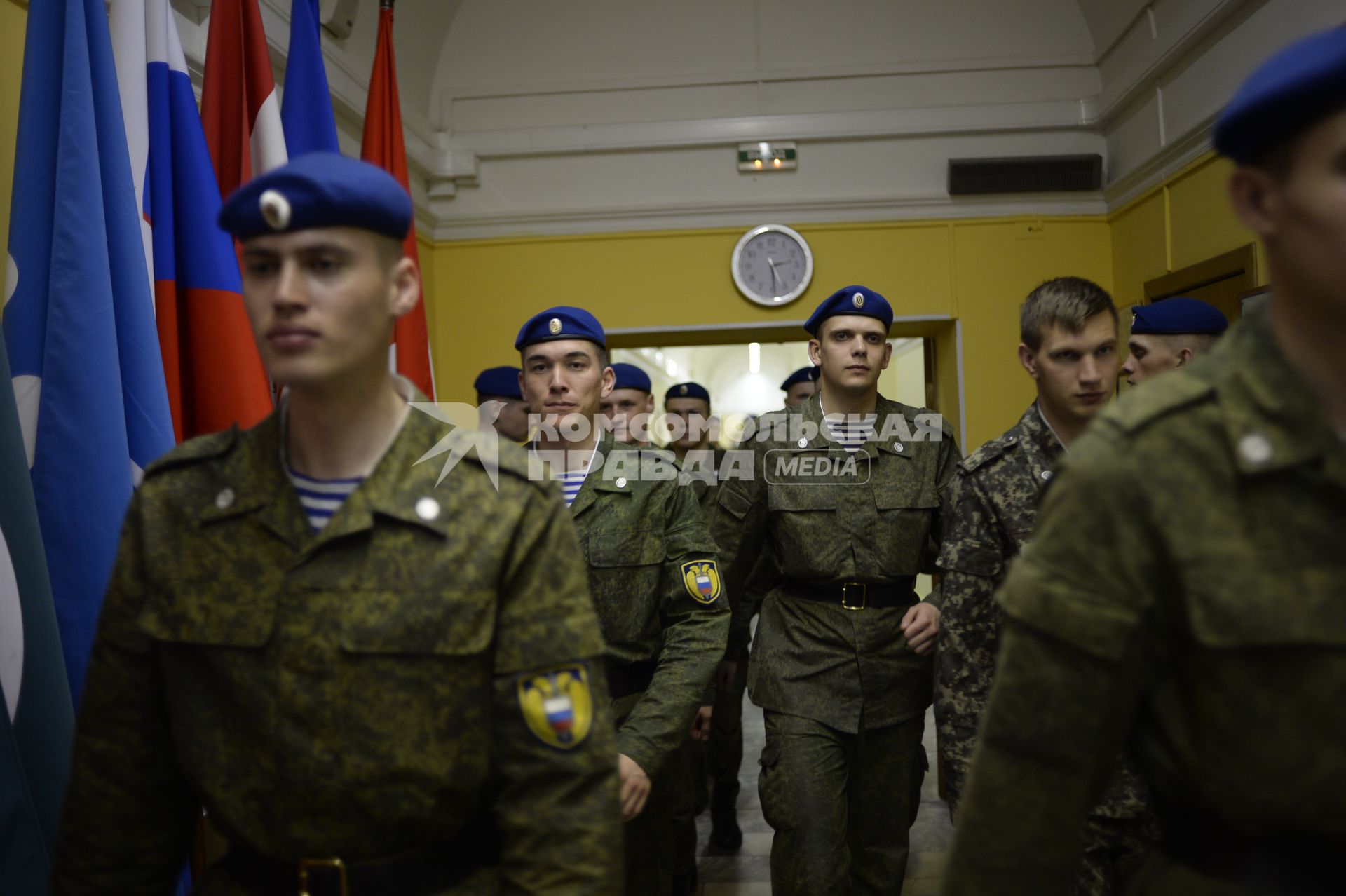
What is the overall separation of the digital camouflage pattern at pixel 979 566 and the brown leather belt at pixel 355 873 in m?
1.35

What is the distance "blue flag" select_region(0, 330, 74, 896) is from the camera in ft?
5.17

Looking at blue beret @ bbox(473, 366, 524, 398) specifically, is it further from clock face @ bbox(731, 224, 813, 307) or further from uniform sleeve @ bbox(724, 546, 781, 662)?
clock face @ bbox(731, 224, 813, 307)

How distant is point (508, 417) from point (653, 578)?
73.9 inches

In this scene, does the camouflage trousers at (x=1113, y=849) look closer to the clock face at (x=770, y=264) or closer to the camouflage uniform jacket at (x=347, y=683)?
the camouflage uniform jacket at (x=347, y=683)

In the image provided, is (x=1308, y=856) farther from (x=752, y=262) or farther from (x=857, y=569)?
(x=752, y=262)

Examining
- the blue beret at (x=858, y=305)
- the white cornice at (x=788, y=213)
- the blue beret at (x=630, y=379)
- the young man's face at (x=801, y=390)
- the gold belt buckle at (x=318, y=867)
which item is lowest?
the gold belt buckle at (x=318, y=867)

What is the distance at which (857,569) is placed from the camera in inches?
105

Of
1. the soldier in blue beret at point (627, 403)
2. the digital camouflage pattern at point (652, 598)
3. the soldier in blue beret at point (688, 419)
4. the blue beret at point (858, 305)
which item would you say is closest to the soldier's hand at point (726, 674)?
the digital camouflage pattern at point (652, 598)

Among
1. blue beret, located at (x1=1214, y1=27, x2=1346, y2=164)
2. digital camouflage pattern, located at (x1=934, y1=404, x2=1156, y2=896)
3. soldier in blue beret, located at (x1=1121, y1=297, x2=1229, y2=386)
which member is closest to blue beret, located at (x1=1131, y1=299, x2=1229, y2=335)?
soldier in blue beret, located at (x1=1121, y1=297, x2=1229, y2=386)

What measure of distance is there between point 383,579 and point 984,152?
5.64m

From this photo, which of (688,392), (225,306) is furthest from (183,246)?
(688,392)

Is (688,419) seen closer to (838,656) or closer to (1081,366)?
(838,656)

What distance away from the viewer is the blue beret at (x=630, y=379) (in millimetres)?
4578

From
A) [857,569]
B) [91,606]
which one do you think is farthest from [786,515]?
[91,606]
